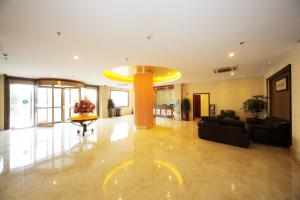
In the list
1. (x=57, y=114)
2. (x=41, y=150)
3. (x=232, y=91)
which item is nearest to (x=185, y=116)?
(x=232, y=91)

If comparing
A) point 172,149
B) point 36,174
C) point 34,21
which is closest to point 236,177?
point 172,149

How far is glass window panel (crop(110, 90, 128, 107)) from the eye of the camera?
39.4ft

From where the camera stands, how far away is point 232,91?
829 cm

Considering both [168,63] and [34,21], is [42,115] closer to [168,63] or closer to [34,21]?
[34,21]

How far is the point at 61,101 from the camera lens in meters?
8.87

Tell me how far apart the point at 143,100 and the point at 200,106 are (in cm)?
643

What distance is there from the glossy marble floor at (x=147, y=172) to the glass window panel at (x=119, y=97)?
798 cm

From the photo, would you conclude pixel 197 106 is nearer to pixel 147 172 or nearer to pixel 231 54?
pixel 231 54

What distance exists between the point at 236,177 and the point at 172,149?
5.78 ft

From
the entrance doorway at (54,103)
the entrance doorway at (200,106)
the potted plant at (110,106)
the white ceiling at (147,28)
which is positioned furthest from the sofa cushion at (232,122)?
the potted plant at (110,106)

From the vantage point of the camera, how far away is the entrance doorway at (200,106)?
1039 centimetres

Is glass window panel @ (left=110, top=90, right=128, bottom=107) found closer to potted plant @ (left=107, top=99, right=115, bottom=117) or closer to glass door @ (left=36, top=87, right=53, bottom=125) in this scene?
potted plant @ (left=107, top=99, right=115, bottom=117)

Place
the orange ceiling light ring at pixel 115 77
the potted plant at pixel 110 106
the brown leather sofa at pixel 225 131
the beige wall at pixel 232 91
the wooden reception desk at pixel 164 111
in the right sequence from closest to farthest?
the brown leather sofa at pixel 225 131 → the orange ceiling light ring at pixel 115 77 → the beige wall at pixel 232 91 → the wooden reception desk at pixel 164 111 → the potted plant at pixel 110 106

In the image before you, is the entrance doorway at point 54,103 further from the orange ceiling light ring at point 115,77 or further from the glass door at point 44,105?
the orange ceiling light ring at point 115,77
